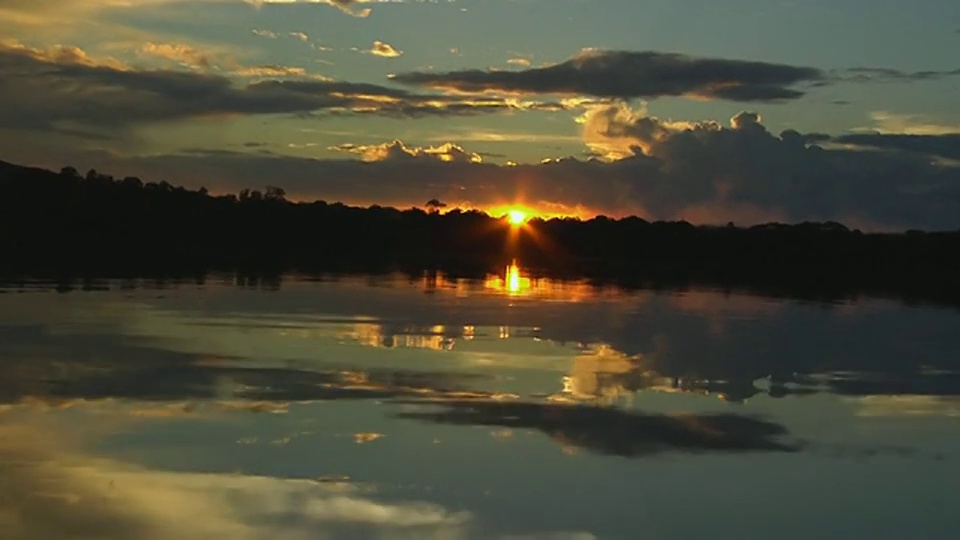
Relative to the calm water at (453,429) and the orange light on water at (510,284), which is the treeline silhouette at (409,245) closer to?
the orange light on water at (510,284)

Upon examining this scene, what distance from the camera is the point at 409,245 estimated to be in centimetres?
10325

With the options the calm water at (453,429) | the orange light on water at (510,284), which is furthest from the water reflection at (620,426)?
the orange light on water at (510,284)

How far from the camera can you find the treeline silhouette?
201 ft

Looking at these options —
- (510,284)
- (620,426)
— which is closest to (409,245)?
(510,284)

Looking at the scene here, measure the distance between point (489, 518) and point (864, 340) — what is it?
2104cm

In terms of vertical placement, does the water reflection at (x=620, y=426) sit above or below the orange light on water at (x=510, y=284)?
below

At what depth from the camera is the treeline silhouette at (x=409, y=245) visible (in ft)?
201

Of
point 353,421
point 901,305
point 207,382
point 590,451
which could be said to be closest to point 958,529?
point 590,451

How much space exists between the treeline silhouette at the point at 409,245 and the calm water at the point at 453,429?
27.8 metres

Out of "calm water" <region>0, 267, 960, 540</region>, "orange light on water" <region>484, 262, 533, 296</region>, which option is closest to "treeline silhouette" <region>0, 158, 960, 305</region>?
"orange light on water" <region>484, 262, 533, 296</region>

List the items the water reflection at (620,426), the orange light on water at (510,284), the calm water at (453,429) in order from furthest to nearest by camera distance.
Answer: the orange light on water at (510,284), the water reflection at (620,426), the calm water at (453,429)

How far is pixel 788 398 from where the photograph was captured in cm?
1952

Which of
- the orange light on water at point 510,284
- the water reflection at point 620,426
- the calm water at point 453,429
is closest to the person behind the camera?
the calm water at point 453,429

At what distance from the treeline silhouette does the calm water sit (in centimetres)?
2782
